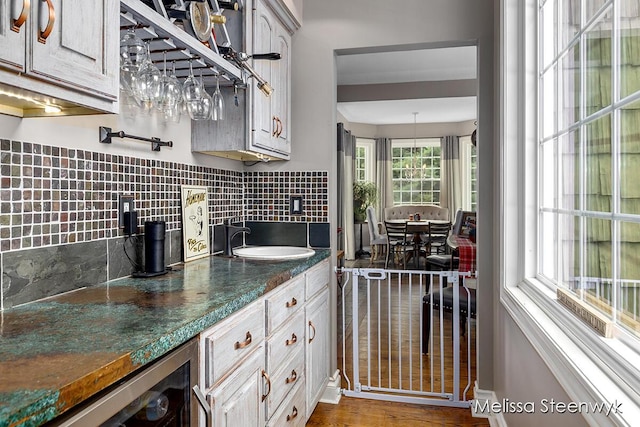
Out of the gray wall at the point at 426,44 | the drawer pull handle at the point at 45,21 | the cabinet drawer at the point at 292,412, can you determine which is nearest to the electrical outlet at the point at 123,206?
the drawer pull handle at the point at 45,21

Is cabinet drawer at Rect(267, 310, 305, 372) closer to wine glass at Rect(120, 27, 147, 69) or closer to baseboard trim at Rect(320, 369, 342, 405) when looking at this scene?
baseboard trim at Rect(320, 369, 342, 405)

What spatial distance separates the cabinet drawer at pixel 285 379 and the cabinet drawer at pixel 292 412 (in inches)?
1.1

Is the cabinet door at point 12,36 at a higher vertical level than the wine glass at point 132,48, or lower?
lower

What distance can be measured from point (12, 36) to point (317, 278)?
5.89 ft

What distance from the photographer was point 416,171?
902cm

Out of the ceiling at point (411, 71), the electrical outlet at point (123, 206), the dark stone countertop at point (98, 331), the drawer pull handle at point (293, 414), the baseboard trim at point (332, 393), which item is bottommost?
the baseboard trim at point (332, 393)

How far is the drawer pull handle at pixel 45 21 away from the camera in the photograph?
37.4 inches

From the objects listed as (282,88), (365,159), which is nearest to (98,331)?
(282,88)

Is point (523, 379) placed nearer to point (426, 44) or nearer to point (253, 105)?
point (253, 105)

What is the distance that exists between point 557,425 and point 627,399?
16.2 inches

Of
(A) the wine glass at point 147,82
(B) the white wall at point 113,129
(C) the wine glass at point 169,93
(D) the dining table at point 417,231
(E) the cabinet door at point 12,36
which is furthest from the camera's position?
(D) the dining table at point 417,231

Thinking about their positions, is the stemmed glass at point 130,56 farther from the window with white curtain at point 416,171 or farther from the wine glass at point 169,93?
the window with white curtain at point 416,171

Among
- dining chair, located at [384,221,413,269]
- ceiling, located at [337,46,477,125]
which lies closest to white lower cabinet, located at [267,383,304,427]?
ceiling, located at [337,46,477,125]

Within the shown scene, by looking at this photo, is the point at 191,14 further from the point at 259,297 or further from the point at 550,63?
the point at 550,63
